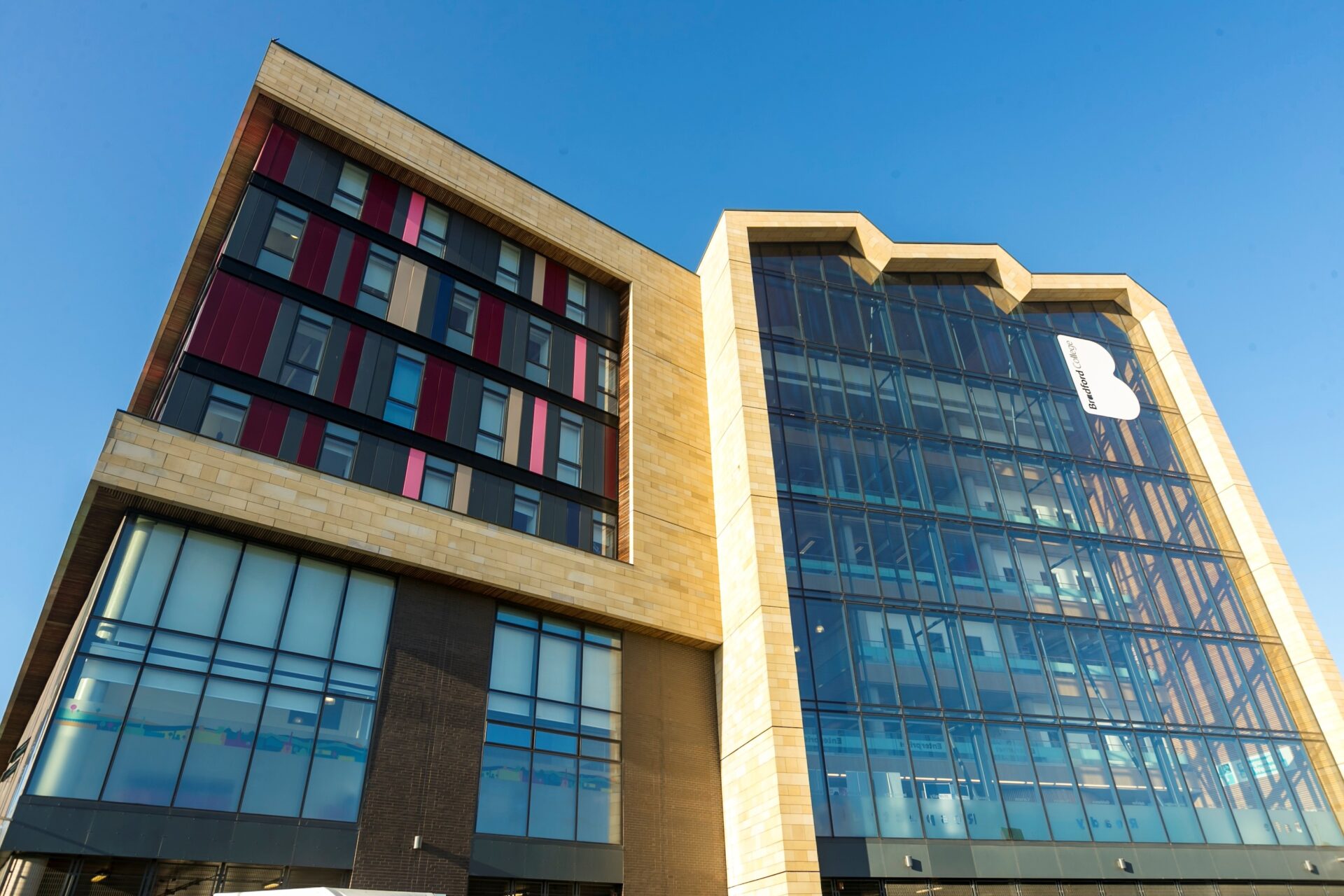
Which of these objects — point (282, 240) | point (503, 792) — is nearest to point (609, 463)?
point (503, 792)

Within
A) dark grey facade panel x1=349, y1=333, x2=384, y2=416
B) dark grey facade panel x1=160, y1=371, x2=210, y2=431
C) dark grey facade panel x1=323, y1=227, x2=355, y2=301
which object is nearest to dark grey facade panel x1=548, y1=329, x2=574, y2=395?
dark grey facade panel x1=349, y1=333, x2=384, y2=416

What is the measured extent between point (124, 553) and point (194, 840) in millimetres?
6574

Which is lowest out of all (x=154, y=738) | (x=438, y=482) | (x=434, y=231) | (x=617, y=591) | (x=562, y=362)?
(x=154, y=738)

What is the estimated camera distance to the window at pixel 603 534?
91.2 ft

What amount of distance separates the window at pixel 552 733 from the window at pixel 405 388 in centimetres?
660

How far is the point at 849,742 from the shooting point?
23.4 m

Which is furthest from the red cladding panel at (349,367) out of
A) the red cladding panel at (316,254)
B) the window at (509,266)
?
the window at (509,266)

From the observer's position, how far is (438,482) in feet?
83.5

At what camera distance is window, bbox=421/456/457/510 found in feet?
82.3

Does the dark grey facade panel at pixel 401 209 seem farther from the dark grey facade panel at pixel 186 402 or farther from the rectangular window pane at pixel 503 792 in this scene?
the rectangular window pane at pixel 503 792

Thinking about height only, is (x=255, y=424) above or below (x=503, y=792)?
above

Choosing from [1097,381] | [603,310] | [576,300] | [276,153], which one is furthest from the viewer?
[1097,381]

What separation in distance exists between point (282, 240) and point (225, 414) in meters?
6.31

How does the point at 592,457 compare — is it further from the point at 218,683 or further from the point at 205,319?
the point at 218,683
